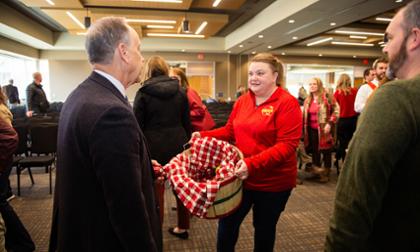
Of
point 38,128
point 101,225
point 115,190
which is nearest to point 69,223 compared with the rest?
point 101,225

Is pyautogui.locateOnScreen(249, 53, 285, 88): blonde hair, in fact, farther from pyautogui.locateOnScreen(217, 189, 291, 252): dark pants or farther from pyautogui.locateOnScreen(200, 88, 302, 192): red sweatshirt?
pyautogui.locateOnScreen(217, 189, 291, 252): dark pants

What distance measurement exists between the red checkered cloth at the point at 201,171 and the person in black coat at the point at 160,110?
703mm

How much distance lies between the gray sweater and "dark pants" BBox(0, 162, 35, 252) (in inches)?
93.6

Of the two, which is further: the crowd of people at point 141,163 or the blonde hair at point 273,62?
the blonde hair at point 273,62

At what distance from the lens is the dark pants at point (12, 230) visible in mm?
2238

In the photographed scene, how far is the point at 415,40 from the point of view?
817 millimetres

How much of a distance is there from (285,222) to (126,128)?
→ 8.62 feet

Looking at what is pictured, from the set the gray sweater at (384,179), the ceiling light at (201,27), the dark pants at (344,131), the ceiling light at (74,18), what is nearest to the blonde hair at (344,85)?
the dark pants at (344,131)

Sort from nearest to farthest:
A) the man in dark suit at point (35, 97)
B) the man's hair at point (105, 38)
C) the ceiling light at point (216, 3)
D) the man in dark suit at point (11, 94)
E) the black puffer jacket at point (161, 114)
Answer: the man's hair at point (105, 38) → the black puffer jacket at point (161, 114) → the ceiling light at point (216, 3) → the man in dark suit at point (35, 97) → the man in dark suit at point (11, 94)

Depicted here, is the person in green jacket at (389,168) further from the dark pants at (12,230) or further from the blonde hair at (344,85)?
the blonde hair at (344,85)

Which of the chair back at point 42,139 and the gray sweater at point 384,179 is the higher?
the gray sweater at point 384,179

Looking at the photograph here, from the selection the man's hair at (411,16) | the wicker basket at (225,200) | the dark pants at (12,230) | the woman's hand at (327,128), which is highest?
the man's hair at (411,16)

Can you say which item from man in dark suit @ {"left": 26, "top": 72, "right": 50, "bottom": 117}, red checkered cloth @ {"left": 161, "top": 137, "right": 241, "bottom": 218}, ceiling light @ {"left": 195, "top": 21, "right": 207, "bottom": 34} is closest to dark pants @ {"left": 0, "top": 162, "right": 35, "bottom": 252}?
red checkered cloth @ {"left": 161, "top": 137, "right": 241, "bottom": 218}

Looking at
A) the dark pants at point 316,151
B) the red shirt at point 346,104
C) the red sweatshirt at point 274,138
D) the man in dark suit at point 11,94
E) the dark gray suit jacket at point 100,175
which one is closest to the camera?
the dark gray suit jacket at point 100,175
